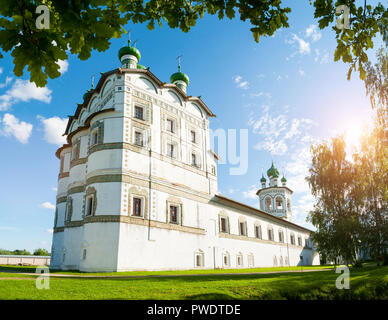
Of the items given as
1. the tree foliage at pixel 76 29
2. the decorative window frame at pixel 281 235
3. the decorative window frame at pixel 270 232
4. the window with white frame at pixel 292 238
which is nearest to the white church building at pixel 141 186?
the decorative window frame at pixel 270 232

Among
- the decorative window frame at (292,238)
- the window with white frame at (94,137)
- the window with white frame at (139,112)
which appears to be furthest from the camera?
the decorative window frame at (292,238)

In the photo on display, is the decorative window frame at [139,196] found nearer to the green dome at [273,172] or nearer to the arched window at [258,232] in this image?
the arched window at [258,232]

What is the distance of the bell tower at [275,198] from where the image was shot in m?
45.0

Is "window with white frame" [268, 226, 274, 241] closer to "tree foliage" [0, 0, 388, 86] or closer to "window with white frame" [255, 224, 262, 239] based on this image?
"window with white frame" [255, 224, 262, 239]

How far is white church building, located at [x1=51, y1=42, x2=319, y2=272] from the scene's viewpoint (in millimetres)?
17188

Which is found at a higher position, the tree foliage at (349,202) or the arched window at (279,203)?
the arched window at (279,203)

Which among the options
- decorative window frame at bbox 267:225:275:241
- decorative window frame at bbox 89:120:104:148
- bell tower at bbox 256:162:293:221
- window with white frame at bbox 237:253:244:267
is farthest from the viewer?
bell tower at bbox 256:162:293:221

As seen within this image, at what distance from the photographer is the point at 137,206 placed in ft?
59.4

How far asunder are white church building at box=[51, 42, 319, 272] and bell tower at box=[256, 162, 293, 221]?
61.6ft

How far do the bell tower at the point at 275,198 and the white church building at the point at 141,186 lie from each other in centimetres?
1878

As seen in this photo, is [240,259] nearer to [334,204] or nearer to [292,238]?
[334,204]

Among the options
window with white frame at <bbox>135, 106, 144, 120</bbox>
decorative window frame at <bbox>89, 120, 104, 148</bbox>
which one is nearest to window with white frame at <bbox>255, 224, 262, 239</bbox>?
window with white frame at <bbox>135, 106, 144, 120</bbox>

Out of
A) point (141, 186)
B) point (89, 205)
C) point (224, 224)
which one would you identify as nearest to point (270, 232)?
point (224, 224)
